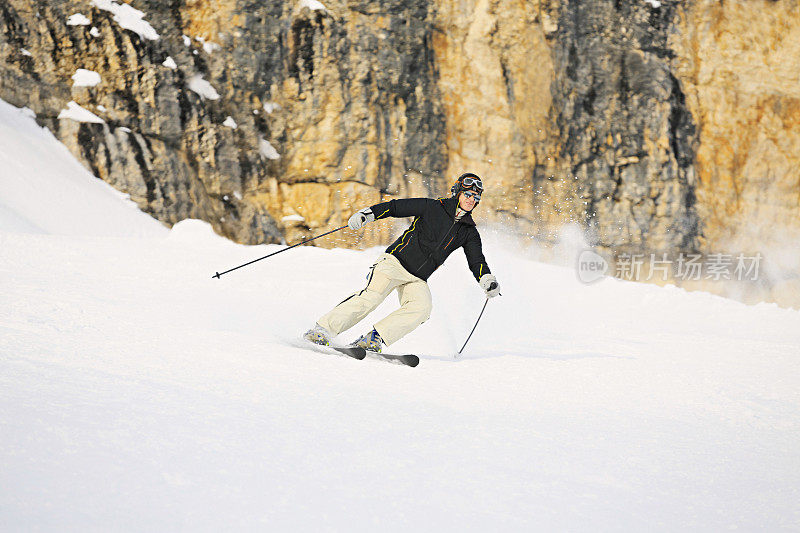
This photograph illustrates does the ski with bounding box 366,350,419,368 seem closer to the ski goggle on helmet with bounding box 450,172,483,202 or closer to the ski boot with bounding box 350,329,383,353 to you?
the ski boot with bounding box 350,329,383,353

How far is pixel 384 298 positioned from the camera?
4.01m

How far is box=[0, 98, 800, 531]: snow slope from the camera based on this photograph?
1498 millimetres

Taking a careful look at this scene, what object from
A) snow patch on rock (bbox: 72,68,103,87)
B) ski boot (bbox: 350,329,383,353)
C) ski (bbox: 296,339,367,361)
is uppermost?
snow patch on rock (bbox: 72,68,103,87)

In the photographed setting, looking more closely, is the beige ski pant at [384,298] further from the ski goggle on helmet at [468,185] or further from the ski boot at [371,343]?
the ski goggle on helmet at [468,185]

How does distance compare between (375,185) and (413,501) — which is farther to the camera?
(375,185)

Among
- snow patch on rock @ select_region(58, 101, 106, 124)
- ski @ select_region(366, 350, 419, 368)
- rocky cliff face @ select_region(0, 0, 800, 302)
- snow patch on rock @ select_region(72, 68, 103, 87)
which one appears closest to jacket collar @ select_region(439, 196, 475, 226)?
ski @ select_region(366, 350, 419, 368)

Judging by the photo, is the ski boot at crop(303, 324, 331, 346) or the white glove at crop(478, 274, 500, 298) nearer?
the ski boot at crop(303, 324, 331, 346)

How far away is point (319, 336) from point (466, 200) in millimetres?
1312

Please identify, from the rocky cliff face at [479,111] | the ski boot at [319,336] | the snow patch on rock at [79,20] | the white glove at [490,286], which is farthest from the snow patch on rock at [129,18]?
the white glove at [490,286]

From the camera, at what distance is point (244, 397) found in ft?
7.30

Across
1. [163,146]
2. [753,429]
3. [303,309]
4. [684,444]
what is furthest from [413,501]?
[163,146]

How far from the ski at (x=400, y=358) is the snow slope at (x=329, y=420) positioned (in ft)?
0.68

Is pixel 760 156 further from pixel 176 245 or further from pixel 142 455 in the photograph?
pixel 142 455

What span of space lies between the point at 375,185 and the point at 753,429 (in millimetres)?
12114
